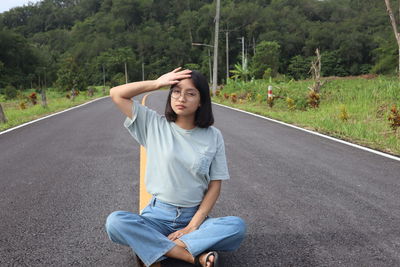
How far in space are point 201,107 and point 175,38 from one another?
102 metres

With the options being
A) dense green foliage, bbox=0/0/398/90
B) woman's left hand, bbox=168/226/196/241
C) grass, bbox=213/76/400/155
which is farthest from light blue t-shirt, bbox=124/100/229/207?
dense green foliage, bbox=0/0/398/90

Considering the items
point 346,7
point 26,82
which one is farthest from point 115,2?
point 346,7

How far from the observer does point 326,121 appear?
905 centimetres

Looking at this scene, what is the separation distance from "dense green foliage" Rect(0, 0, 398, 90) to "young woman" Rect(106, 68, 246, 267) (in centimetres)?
4087

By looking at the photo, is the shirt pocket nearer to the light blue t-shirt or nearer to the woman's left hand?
the light blue t-shirt

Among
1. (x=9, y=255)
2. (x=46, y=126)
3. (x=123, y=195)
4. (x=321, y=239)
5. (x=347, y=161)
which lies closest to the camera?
(x=9, y=255)

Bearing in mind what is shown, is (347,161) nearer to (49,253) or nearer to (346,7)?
(49,253)

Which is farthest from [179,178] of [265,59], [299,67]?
[299,67]

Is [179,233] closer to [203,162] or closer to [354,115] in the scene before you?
[203,162]

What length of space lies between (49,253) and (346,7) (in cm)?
9544

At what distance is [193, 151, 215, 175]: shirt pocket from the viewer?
96.4 inches

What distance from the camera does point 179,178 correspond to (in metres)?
2.46

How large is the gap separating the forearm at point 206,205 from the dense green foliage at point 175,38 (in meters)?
41.1

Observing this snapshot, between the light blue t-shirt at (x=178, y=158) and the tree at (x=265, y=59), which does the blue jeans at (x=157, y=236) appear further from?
the tree at (x=265, y=59)
